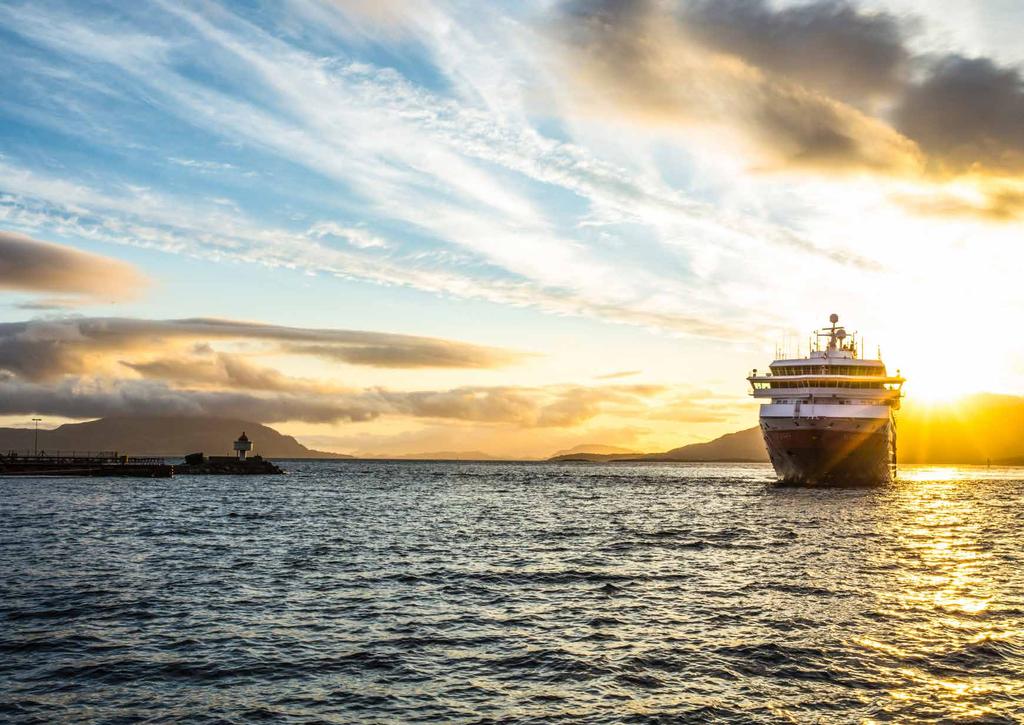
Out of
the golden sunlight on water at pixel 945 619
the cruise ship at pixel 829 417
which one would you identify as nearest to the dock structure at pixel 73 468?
the cruise ship at pixel 829 417

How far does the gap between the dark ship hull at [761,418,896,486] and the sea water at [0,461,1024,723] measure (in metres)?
55.8

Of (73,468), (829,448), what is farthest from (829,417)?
(73,468)

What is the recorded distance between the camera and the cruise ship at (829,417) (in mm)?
110812

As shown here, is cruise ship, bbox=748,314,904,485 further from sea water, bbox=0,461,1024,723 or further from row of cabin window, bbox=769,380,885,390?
sea water, bbox=0,461,1024,723

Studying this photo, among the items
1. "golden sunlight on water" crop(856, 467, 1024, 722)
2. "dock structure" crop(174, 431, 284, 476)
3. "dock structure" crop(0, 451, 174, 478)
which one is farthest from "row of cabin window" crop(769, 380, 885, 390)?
"dock structure" crop(174, 431, 284, 476)

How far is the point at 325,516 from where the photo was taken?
73.6 m

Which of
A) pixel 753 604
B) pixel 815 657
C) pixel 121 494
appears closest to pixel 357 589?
pixel 753 604

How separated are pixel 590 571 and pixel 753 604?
32.5 ft

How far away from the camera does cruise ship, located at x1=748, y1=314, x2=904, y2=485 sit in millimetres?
110812

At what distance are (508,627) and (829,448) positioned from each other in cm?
9511

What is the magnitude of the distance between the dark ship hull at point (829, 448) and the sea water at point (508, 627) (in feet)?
183

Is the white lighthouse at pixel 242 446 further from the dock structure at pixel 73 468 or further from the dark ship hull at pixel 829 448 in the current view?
the dark ship hull at pixel 829 448

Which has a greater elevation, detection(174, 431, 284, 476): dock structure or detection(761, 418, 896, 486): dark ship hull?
detection(761, 418, 896, 486): dark ship hull

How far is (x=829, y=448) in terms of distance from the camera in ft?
363
